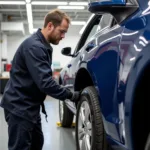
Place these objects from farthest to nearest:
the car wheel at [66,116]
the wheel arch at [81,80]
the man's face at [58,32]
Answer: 1. the car wheel at [66,116]
2. the wheel arch at [81,80]
3. the man's face at [58,32]

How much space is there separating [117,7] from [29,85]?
0.86m

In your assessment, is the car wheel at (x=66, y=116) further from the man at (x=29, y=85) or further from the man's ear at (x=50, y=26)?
the man's ear at (x=50, y=26)

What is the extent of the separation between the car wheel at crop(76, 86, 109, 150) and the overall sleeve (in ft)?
0.67

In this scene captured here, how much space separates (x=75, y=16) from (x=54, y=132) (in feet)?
32.7

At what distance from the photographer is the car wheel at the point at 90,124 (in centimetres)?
173

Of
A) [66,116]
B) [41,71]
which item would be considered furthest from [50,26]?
[66,116]

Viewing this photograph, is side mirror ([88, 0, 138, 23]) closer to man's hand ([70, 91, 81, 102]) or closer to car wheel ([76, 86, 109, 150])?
car wheel ([76, 86, 109, 150])

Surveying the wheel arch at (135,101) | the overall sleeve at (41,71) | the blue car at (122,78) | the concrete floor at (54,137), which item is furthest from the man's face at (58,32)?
the concrete floor at (54,137)

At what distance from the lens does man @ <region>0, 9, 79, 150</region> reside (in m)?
1.82

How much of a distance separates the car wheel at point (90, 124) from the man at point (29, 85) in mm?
151

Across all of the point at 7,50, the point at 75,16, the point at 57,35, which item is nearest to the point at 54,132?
the point at 57,35

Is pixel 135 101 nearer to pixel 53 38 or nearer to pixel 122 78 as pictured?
pixel 122 78

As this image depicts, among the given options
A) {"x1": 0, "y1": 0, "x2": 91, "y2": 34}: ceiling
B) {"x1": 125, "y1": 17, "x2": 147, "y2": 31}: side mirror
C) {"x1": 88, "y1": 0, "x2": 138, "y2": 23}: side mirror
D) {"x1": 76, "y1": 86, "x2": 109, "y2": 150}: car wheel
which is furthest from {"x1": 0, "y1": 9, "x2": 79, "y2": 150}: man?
{"x1": 0, "y1": 0, "x2": 91, "y2": 34}: ceiling

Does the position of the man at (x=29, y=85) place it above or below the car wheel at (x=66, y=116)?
above
